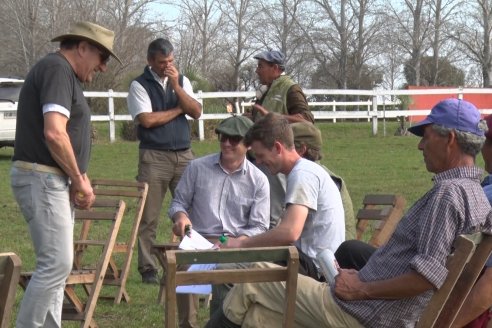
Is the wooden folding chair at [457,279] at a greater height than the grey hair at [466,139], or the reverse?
the grey hair at [466,139]

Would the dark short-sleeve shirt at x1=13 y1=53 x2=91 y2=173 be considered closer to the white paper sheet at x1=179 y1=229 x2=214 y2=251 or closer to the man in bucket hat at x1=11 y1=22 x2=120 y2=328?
the man in bucket hat at x1=11 y1=22 x2=120 y2=328

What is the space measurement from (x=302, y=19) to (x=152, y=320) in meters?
43.5

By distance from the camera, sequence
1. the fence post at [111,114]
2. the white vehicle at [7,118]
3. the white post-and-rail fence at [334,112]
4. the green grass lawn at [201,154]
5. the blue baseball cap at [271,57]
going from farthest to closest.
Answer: the white post-and-rail fence at [334,112] → the fence post at [111,114] → the white vehicle at [7,118] → the blue baseball cap at [271,57] → the green grass lawn at [201,154]

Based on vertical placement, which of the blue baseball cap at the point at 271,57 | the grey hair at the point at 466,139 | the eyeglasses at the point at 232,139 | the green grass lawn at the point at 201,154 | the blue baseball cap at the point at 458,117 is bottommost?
the green grass lawn at the point at 201,154

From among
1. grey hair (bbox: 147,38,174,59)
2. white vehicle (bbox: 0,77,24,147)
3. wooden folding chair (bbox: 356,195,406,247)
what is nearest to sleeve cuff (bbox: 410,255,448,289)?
wooden folding chair (bbox: 356,195,406,247)

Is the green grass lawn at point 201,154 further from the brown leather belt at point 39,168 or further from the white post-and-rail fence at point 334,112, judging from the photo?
the brown leather belt at point 39,168

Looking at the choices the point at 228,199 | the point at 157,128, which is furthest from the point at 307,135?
the point at 157,128

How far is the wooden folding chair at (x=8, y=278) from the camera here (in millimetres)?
3080

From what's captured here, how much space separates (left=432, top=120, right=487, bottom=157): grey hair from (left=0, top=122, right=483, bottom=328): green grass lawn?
10.3 feet

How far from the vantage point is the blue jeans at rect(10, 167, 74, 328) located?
17.0ft

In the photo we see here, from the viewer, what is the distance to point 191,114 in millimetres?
8102

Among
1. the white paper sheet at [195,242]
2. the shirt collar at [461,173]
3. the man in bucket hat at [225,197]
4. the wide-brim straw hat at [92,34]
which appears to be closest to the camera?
the shirt collar at [461,173]

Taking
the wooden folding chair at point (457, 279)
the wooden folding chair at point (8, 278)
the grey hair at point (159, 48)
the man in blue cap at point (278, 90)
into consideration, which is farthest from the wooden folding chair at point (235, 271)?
the grey hair at point (159, 48)

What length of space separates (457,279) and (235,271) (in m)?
0.84
